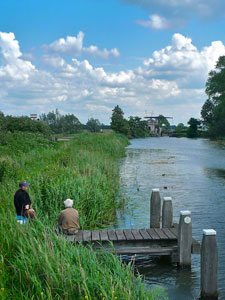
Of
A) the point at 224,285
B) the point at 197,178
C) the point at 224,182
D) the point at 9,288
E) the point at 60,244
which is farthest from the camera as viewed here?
the point at 197,178

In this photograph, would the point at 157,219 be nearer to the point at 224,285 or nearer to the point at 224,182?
the point at 224,285

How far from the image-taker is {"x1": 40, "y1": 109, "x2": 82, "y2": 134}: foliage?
10019 centimetres

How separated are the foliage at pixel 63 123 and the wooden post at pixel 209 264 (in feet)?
303

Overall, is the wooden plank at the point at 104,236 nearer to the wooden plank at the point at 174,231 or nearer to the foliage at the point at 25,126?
the wooden plank at the point at 174,231

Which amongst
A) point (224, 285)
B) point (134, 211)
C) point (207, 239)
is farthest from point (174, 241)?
point (134, 211)

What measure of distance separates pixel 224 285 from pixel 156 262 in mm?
2058

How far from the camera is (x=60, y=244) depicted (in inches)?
282

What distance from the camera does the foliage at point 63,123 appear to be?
100188 millimetres

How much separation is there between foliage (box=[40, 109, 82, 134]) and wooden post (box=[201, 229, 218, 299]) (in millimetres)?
92215

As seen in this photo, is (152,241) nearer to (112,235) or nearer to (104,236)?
(112,235)

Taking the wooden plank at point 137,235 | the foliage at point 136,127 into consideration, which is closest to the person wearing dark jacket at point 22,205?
the wooden plank at point 137,235

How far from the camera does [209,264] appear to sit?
25.1 feet

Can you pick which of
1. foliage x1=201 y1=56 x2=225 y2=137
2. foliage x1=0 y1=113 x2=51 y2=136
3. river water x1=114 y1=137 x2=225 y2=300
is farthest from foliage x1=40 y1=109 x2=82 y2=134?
river water x1=114 y1=137 x2=225 y2=300

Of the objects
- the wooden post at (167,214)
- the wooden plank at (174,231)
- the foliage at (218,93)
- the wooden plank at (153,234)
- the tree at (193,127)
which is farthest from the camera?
the tree at (193,127)
